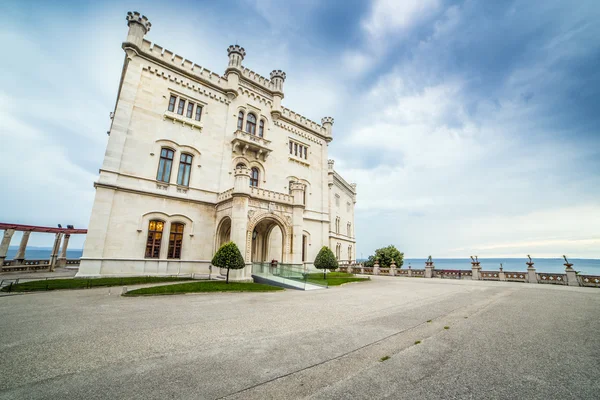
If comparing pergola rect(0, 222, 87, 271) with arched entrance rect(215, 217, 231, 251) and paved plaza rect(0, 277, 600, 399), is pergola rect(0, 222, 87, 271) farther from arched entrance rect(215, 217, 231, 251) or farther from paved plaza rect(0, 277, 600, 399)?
paved plaza rect(0, 277, 600, 399)

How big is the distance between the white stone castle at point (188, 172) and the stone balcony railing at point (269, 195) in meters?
0.10

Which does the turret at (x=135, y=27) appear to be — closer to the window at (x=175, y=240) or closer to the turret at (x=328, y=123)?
the window at (x=175, y=240)

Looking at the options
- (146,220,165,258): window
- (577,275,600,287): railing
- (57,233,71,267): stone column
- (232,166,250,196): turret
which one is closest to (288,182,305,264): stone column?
(232,166,250,196): turret

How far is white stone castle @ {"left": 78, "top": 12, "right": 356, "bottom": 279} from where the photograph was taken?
16953mm

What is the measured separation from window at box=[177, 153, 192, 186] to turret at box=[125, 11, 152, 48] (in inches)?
356

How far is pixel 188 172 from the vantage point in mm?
20516

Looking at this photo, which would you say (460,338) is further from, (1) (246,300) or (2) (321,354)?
(1) (246,300)

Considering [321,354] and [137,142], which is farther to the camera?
[137,142]

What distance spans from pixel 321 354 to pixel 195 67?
24737 mm

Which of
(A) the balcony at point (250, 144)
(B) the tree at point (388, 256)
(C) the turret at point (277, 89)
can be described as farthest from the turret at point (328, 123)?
(B) the tree at point (388, 256)

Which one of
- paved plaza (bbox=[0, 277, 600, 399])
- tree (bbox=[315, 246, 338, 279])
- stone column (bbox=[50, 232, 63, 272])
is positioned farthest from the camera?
stone column (bbox=[50, 232, 63, 272])

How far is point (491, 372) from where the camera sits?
4008 millimetres

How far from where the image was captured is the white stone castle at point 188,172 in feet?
55.6

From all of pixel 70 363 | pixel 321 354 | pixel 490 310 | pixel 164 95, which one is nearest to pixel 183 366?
pixel 70 363
